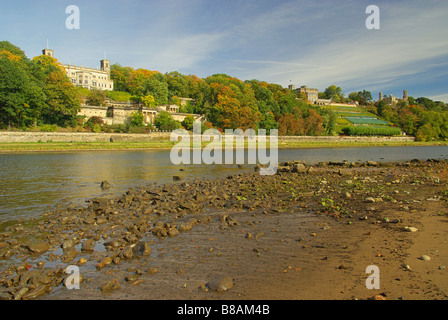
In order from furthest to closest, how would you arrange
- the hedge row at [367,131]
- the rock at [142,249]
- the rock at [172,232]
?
the hedge row at [367,131], the rock at [172,232], the rock at [142,249]

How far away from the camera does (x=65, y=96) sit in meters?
74.4

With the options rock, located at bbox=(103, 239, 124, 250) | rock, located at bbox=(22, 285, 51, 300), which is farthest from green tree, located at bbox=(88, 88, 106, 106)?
rock, located at bbox=(22, 285, 51, 300)

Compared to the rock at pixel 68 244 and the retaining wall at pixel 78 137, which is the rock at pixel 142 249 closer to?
the rock at pixel 68 244

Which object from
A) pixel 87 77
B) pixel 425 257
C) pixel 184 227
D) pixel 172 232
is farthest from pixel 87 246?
pixel 87 77

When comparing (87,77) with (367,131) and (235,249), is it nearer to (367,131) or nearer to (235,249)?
(367,131)

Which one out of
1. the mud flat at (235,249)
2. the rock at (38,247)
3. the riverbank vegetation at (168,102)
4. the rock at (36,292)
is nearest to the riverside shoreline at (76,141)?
the riverbank vegetation at (168,102)

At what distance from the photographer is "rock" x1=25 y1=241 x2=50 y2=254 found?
29.4 ft

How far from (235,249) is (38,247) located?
6275 mm

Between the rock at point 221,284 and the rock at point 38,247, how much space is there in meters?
5.86

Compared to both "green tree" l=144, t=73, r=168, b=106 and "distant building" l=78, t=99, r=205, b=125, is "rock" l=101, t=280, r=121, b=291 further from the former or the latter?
"green tree" l=144, t=73, r=168, b=106

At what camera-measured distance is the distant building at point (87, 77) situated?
129 meters

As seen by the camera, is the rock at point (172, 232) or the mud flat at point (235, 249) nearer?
the mud flat at point (235, 249)
